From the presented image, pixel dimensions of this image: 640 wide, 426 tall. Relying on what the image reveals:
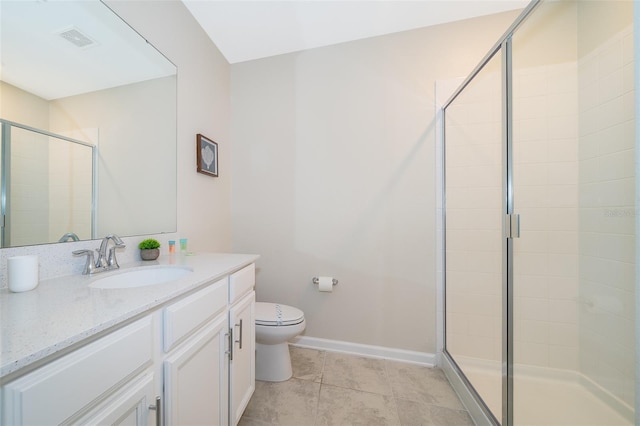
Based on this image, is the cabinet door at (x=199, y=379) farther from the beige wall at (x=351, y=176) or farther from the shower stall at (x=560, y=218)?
the shower stall at (x=560, y=218)

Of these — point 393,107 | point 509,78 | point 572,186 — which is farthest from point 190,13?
point 572,186

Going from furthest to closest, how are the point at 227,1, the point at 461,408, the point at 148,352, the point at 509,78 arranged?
the point at 227,1 → the point at 461,408 → the point at 509,78 → the point at 148,352

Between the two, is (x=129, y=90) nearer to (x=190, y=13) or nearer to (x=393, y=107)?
(x=190, y=13)

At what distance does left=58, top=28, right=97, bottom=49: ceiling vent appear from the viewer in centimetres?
90

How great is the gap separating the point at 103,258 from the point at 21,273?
284 millimetres

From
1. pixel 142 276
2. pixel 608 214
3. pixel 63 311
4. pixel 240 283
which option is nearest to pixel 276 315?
pixel 240 283

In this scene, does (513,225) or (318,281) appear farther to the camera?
(318,281)

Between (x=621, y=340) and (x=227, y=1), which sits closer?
(x=621, y=340)

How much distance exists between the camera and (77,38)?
94 centimetres

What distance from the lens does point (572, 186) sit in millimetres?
1193

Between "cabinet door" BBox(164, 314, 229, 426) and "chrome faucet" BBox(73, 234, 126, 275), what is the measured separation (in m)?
0.52

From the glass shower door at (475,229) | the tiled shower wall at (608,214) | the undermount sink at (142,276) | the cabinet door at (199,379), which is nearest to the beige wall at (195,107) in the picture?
the undermount sink at (142,276)

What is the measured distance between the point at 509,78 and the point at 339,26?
1.18 m

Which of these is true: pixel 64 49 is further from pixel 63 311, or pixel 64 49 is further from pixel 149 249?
pixel 63 311
